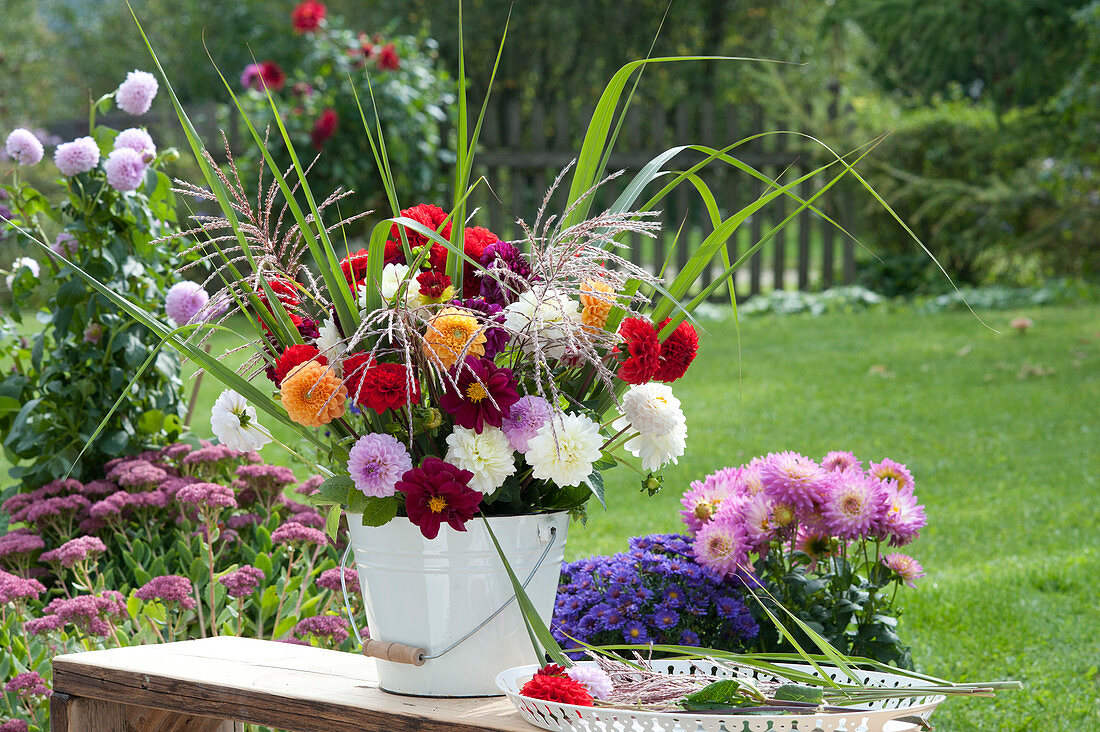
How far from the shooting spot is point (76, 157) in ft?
9.46

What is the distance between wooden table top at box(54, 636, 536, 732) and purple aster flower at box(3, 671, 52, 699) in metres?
0.37

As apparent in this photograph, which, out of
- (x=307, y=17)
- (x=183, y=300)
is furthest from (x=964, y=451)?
(x=307, y=17)

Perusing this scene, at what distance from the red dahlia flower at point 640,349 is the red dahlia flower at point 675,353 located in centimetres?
4

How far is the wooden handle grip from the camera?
1.39 meters

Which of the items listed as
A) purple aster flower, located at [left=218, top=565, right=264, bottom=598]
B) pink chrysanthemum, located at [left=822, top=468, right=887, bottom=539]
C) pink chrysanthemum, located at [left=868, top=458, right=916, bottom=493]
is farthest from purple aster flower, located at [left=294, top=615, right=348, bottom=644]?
pink chrysanthemum, located at [left=868, top=458, right=916, bottom=493]

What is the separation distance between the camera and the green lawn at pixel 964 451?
8.77 feet

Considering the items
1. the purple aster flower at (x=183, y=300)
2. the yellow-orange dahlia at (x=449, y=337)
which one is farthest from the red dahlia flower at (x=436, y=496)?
the purple aster flower at (x=183, y=300)

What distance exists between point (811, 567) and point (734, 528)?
0.31m

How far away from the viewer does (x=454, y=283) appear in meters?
1.45

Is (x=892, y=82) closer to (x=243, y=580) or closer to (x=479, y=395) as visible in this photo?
(x=243, y=580)

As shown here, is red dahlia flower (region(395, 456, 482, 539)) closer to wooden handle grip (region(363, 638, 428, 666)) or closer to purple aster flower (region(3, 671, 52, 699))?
wooden handle grip (region(363, 638, 428, 666))

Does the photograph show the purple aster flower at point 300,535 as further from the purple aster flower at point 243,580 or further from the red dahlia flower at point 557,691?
the red dahlia flower at point 557,691

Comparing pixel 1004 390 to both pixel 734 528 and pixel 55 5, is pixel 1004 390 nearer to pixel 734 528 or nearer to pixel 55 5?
pixel 734 528

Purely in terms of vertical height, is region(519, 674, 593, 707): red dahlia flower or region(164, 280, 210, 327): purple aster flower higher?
region(164, 280, 210, 327): purple aster flower
